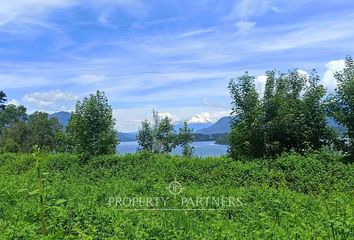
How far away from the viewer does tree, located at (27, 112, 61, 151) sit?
138ft

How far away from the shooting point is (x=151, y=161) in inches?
698

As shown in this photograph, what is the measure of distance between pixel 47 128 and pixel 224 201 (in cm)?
3652

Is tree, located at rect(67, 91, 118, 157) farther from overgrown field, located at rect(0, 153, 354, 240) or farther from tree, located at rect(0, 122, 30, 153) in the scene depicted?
tree, located at rect(0, 122, 30, 153)

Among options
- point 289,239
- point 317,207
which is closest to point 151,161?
point 317,207

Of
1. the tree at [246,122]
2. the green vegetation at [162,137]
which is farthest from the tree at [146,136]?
the tree at [246,122]

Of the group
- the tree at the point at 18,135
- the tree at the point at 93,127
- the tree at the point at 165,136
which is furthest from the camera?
the tree at the point at 18,135

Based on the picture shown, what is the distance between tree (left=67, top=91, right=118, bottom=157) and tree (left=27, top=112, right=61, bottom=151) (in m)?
22.8

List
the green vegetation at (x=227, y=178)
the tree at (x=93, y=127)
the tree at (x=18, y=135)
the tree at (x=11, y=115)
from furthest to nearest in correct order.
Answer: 1. the tree at (x=11, y=115)
2. the tree at (x=18, y=135)
3. the tree at (x=93, y=127)
4. the green vegetation at (x=227, y=178)

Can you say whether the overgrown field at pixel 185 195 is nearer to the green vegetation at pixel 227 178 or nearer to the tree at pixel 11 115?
the green vegetation at pixel 227 178

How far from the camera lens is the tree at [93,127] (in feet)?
65.3

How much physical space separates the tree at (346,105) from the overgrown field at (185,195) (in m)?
1.41

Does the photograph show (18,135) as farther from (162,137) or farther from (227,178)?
(227,178)

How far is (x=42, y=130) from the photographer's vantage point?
42469 mm

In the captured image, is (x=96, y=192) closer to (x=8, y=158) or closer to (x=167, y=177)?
(x=167, y=177)
